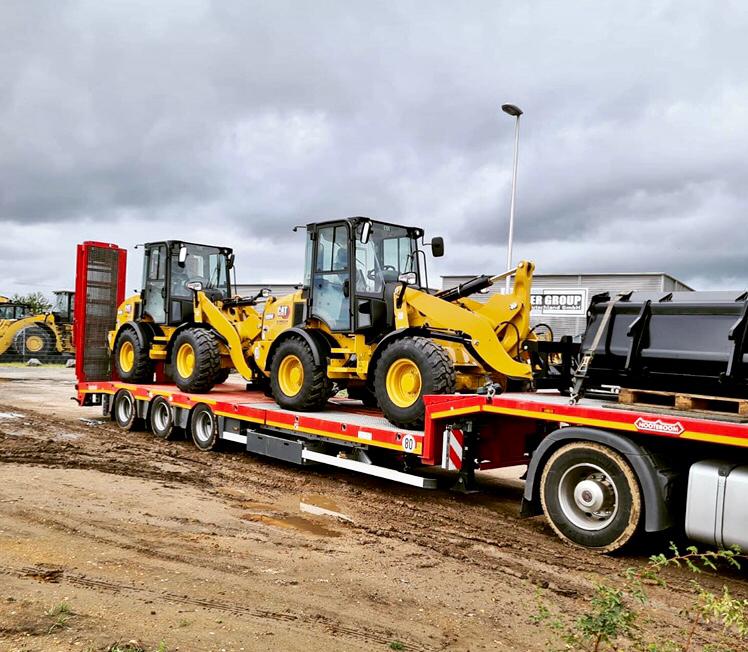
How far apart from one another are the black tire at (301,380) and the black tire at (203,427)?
48.1 inches

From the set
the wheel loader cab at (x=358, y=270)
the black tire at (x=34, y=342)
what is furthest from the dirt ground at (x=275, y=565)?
the black tire at (x=34, y=342)

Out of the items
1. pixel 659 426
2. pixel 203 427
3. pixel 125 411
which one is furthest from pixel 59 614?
Answer: pixel 125 411

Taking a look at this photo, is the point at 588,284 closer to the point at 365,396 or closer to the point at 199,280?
the point at 199,280

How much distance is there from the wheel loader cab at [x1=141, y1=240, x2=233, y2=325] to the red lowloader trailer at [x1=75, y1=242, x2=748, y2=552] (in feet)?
9.35

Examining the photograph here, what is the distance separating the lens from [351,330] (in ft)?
30.3

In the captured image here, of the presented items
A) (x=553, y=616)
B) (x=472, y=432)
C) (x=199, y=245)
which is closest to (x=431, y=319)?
(x=472, y=432)

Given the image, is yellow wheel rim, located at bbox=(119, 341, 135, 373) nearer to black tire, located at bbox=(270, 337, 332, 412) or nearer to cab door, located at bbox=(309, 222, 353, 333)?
black tire, located at bbox=(270, 337, 332, 412)

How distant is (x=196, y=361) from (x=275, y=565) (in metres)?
6.39

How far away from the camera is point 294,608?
4480 millimetres

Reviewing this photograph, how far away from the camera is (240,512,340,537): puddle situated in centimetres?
650

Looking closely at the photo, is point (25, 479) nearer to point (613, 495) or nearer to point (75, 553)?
point (75, 553)

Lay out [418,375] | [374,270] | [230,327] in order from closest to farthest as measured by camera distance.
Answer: [418,375] < [374,270] < [230,327]

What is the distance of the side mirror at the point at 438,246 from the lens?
9.75m

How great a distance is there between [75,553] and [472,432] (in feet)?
12.4
